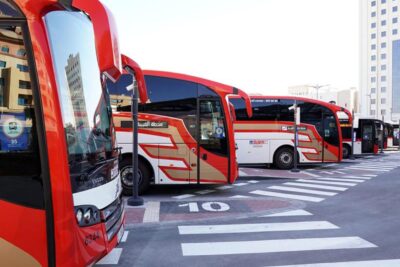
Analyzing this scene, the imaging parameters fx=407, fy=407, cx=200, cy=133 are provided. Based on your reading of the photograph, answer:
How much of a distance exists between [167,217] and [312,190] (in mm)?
5425

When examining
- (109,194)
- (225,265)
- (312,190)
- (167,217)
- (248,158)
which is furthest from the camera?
(248,158)

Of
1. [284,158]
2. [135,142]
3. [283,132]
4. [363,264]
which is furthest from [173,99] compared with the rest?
[284,158]

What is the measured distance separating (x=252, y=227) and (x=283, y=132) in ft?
35.7

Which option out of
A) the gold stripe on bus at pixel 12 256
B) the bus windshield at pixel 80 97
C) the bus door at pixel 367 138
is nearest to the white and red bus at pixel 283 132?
the bus door at pixel 367 138

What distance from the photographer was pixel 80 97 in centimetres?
375

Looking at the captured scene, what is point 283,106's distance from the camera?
17719mm

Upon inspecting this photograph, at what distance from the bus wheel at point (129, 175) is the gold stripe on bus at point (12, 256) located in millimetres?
7022

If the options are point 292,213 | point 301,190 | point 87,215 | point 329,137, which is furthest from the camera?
point 329,137

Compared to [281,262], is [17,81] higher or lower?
higher

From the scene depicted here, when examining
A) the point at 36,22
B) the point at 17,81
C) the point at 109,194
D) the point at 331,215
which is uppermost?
the point at 36,22

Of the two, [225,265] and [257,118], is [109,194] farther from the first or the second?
[257,118]

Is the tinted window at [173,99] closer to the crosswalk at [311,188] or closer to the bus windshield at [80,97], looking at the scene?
the crosswalk at [311,188]

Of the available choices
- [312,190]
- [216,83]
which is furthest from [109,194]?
[312,190]

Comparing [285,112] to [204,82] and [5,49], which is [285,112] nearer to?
[204,82]
